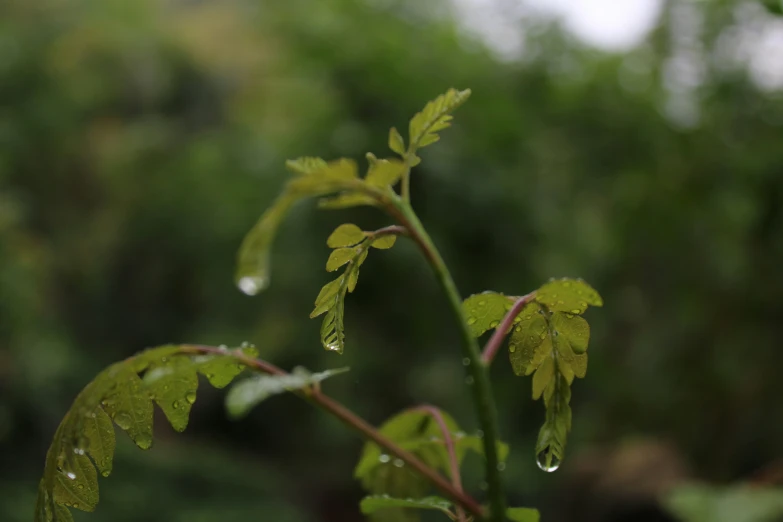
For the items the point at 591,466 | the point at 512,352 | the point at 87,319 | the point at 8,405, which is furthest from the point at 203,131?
the point at 512,352

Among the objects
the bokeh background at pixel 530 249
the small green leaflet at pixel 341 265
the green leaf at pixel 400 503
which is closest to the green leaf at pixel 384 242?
the small green leaflet at pixel 341 265

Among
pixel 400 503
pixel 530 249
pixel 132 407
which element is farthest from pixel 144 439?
pixel 530 249

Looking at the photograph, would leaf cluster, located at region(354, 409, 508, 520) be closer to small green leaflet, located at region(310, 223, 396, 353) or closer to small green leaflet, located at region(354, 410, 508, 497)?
small green leaflet, located at region(354, 410, 508, 497)

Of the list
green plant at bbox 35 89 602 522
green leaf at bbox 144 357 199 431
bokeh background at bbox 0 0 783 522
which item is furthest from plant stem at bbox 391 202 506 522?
bokeh background at bbox 0 0 783 522

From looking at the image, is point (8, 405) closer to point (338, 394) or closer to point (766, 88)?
point (338, 394)

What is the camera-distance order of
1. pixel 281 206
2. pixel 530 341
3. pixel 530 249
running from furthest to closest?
1. pixel 530 249
2. pixel 530 341
3. pixel 281 206

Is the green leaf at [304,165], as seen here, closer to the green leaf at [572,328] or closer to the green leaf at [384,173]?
the green leaf at [384,173]

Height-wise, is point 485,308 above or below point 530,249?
below

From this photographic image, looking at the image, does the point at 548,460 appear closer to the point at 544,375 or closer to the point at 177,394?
the point at 544,375
